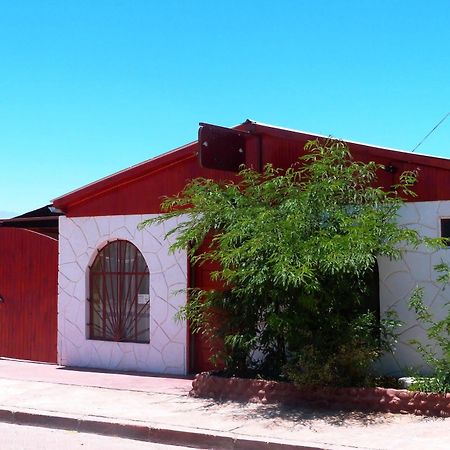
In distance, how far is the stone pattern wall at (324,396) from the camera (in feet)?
27.2

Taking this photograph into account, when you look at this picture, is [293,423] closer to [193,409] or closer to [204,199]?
[193,409]

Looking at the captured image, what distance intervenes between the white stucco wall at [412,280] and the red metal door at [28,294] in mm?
6263

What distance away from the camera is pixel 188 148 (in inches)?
456

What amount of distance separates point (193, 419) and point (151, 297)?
12.5 ft

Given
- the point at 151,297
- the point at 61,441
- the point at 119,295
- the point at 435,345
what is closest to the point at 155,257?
the point at 151,297

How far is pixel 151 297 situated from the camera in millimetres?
12109

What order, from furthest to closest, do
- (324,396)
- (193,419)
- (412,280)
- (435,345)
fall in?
(412,280)
(435,345)
(324,396)
(193,419)

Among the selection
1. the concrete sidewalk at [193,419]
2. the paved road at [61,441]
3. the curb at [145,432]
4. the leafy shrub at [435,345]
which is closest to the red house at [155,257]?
the leafy shrub at [435,345]

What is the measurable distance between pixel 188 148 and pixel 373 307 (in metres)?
3.77

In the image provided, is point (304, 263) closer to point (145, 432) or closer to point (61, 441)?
point (145, 432)

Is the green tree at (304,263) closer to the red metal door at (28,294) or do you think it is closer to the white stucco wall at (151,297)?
the white stucco wall at (151,297)

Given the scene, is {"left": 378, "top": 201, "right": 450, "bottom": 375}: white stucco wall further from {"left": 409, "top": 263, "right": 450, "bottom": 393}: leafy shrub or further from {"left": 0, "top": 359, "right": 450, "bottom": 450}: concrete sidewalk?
{"left": 0, "top": 359, "right": 450, "bottom": 450}: concrete sidewalk

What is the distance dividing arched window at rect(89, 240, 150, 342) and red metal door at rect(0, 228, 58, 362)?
95 centimetres

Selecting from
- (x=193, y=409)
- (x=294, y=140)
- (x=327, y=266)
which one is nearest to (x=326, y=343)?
(x=327, y=266)
